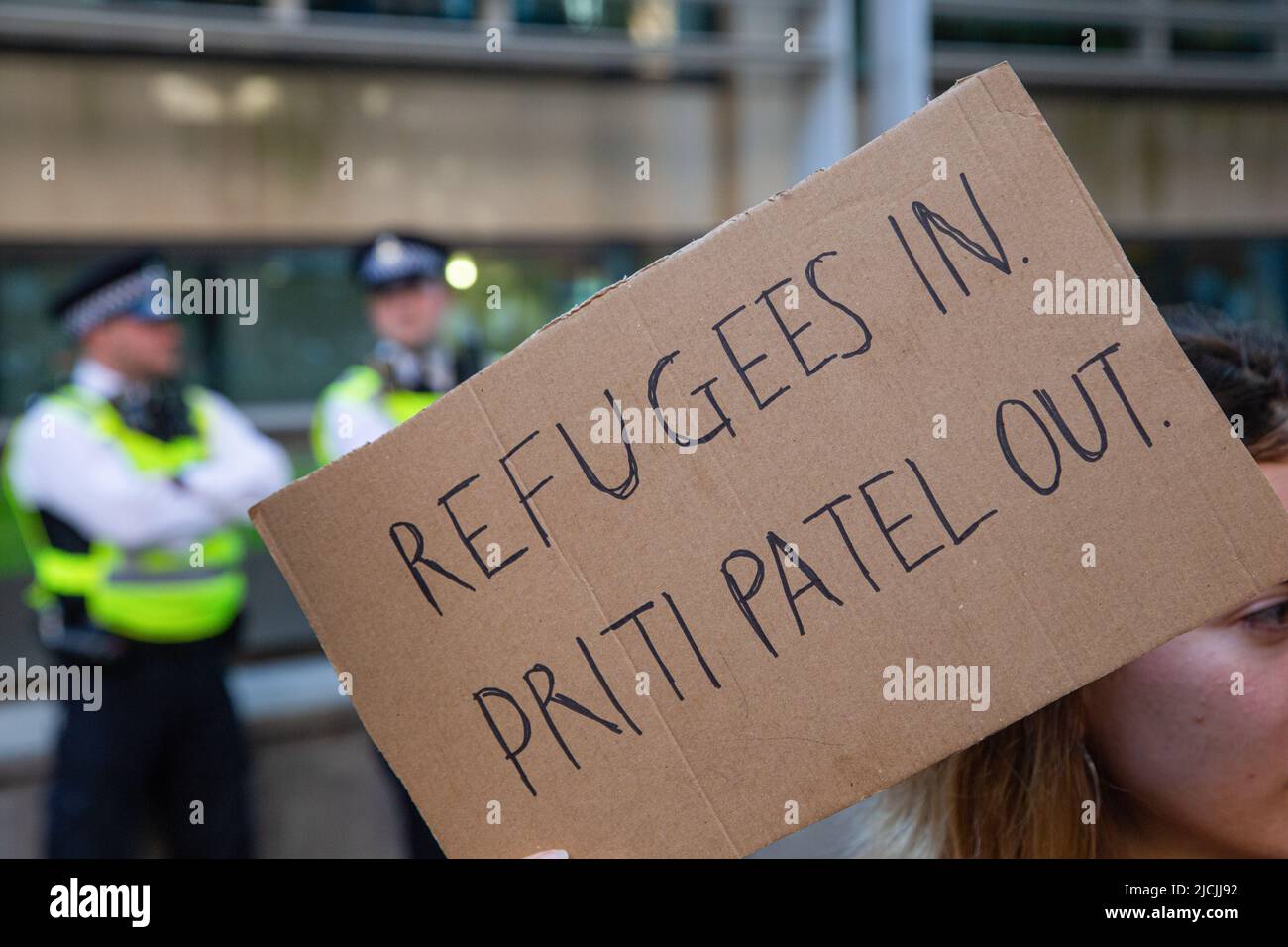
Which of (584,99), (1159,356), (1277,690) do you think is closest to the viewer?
(1159,356)

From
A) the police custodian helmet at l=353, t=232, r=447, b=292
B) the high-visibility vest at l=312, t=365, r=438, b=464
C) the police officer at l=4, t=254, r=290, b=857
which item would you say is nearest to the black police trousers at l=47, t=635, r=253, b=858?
the police officer at l=4, t=254, r=290, b=857

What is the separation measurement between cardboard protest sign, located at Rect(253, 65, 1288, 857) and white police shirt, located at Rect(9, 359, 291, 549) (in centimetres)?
235

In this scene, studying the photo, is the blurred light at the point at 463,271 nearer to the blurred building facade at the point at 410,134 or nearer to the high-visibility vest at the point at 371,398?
the blurred building facade at the point at 410,134

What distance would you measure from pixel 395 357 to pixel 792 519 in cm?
284

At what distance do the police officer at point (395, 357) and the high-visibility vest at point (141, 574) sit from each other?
1.55 feet

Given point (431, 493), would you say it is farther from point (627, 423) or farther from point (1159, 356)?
point (1159, 356)

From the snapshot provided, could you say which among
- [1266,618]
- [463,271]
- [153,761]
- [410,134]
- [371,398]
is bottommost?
[153,761]

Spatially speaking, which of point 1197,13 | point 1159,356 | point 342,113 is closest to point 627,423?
point 1159,356

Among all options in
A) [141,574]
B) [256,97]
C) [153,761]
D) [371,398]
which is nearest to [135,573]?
[141,574]

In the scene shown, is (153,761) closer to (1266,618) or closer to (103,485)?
(103,485)

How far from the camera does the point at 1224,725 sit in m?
1.39

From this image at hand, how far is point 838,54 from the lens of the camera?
634 centimetres

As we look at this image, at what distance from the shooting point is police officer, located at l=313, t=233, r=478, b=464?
377cm
